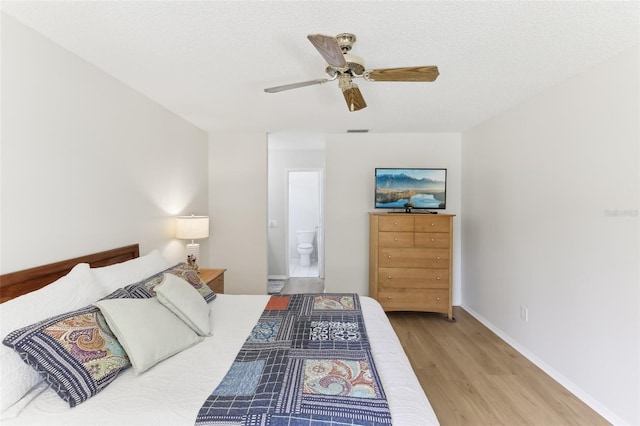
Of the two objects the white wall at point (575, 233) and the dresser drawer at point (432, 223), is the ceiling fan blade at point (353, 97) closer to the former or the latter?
the white wall at point (575, 233)

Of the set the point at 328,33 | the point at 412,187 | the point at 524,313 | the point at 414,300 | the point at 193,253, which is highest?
the point at 328,33

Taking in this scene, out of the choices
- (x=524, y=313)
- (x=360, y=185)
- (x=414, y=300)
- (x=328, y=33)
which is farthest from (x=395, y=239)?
(x=328, y=33)

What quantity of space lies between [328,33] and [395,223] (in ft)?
7.64

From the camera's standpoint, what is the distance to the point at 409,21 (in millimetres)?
1540

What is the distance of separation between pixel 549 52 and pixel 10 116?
317 centimetres

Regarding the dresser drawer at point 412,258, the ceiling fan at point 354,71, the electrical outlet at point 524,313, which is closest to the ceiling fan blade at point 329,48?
the ceiling fan at point 354,71

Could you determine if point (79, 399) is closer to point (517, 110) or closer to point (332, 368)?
point (332, 368)

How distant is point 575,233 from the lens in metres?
2.17

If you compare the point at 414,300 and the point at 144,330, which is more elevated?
the point at 144,330

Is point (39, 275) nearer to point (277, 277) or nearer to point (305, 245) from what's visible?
point (277, 277)

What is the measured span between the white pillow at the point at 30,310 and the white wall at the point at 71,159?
1.11 feet

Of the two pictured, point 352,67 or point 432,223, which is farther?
point 432,223

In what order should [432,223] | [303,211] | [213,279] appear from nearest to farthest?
[213,279]
[432,223]
[303,211]

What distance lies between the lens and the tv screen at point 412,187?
385 cm
